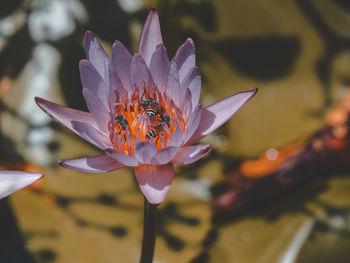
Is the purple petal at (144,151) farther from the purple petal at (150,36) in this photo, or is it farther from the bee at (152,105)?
the purple petal at (150,36)

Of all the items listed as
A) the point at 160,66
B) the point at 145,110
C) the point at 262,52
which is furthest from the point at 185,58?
the point at 262,52

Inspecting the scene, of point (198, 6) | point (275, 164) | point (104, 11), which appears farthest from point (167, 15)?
point (275, 164)

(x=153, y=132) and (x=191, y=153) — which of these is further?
(x=153, y=132)

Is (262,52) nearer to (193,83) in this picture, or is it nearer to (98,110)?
(193,83)

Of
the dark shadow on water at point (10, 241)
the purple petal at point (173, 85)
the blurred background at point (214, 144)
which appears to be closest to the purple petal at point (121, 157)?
the purple petal at point (173, 85)

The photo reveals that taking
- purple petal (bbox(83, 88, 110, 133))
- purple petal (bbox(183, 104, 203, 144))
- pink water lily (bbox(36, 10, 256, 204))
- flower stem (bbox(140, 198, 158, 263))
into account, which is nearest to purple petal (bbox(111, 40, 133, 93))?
pink water lily (bbox(36, 10, 256, 204))

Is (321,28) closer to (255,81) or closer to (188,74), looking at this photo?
(255,81)
